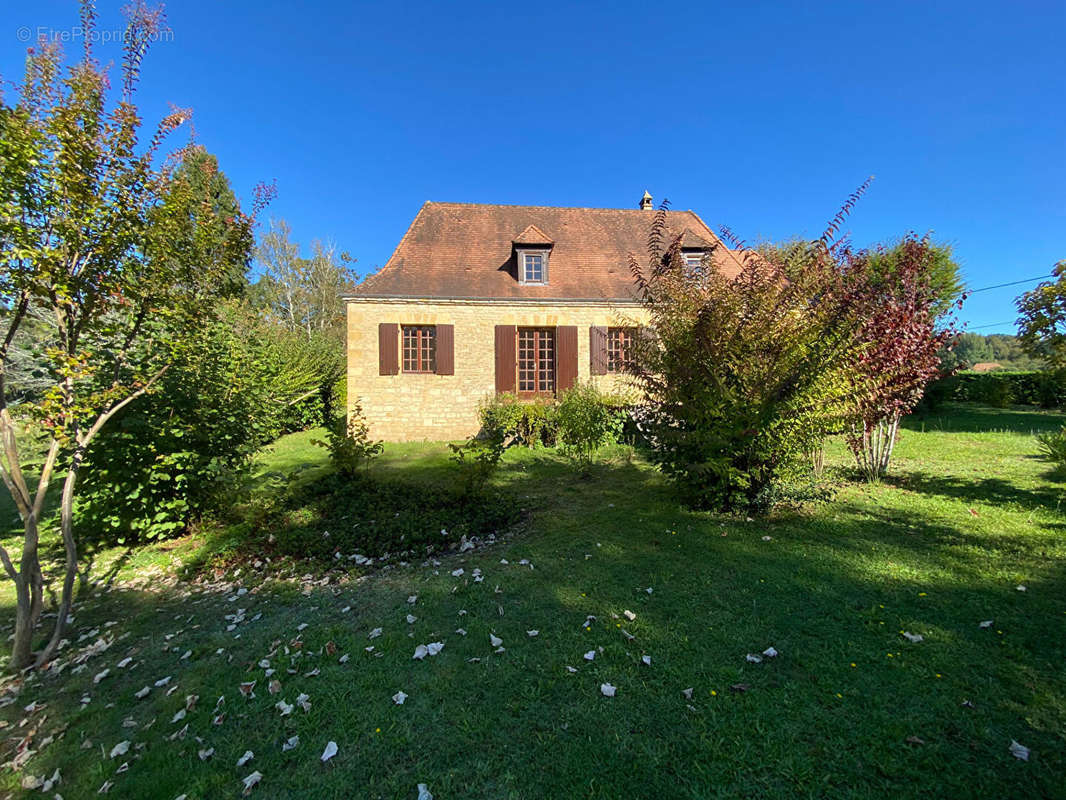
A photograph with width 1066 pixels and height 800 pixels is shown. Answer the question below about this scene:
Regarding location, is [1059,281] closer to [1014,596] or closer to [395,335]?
[1014,596]

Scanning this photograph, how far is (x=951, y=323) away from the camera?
20.6 ft

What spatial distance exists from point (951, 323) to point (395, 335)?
36.8 ft

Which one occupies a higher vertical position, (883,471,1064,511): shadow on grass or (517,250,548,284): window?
(517,250,548,284): window

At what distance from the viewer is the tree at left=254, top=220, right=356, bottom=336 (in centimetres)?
2523

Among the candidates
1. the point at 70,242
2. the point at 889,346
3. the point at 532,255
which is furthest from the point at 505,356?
the point at 70,242

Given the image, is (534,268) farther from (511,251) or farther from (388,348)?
(388,348)

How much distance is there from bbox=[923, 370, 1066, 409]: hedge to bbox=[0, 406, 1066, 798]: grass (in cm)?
1538

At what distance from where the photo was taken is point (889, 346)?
550cm

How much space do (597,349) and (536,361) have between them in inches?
70.0

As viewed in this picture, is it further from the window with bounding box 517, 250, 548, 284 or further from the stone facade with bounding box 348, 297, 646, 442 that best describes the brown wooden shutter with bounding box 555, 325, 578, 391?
the window with bounding box 517, 250, 548, 284

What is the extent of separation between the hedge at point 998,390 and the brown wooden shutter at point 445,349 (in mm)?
16031

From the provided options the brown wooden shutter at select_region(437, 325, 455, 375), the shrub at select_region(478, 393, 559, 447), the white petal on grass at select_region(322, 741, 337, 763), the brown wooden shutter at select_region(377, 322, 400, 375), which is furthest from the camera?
the brown wooden shutter at select_region(437, 325, 455, 375)

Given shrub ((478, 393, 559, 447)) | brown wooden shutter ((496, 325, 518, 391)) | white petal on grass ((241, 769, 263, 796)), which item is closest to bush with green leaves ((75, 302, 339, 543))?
white petal on grass ((241, 769, 263, 796))

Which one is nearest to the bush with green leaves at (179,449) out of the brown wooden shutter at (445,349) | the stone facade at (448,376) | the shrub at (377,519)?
the shrub at (377,519)
